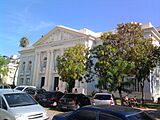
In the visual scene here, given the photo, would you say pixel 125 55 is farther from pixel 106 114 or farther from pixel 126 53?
pixel 106 114

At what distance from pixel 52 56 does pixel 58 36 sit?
3972mm

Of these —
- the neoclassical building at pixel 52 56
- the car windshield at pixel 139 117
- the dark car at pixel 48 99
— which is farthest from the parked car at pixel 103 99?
the neoclassical building at pixel 52 56

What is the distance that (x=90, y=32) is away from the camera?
41531 mm

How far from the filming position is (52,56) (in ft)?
151

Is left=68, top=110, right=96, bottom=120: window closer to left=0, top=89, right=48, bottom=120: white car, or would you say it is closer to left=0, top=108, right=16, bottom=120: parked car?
left=0, top=89, right=48, bottom=120: white car

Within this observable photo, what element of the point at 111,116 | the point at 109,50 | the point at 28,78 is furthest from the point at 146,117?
the point at 28,78

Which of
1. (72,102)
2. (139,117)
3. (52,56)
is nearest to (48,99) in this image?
(72,102)

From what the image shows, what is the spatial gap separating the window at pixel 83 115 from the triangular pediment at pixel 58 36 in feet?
109

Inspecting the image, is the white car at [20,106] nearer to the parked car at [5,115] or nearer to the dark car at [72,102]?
the parked car at [5,115]

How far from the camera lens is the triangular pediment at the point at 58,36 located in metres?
42.3

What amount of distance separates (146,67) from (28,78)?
31715mm

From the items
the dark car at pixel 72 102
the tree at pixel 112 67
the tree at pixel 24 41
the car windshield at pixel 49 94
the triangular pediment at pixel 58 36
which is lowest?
the dark car at pixel 72 102

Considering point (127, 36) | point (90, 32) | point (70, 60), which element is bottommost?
point (70, 60)

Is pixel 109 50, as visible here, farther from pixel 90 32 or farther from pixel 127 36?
pixel 90 32
